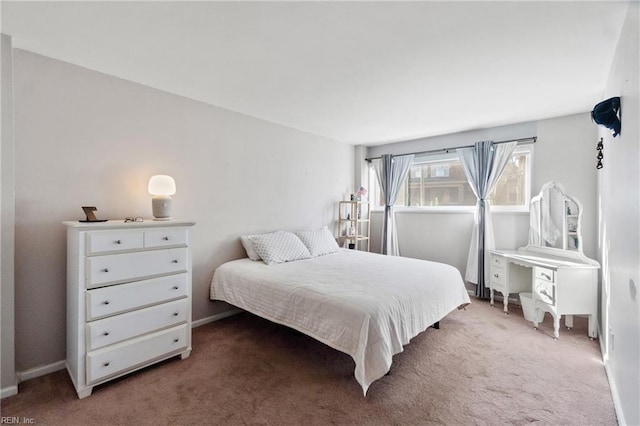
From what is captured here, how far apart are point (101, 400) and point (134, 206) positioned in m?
1.47

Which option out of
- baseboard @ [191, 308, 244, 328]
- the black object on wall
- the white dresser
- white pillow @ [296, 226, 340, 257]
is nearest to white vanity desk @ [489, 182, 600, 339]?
the black object on wall

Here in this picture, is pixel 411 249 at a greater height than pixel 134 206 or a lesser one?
lesser

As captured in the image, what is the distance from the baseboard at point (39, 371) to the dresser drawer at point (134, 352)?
0.59 meters

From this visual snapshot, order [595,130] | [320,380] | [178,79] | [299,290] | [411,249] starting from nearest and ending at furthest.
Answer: [320,380]
[299,290]
[178,79]
[595,130]
[411,249]

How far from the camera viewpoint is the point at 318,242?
3686 millimetres

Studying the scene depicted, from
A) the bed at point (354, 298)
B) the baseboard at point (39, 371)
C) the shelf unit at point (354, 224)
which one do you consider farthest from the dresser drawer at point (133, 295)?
the shelf unit at point (354, 224)

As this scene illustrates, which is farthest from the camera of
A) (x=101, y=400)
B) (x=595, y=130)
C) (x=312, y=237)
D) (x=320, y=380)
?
(x=312, y=237)

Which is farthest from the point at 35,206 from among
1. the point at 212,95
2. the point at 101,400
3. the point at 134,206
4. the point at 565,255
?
the point at 565,255

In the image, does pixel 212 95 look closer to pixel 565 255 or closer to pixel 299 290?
pixel 299 290

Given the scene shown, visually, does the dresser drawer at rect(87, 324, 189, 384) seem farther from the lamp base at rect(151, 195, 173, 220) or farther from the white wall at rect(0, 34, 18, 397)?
the lamp base at rect(151, 195, 173, 220)

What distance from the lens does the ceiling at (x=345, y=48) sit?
5.18ft

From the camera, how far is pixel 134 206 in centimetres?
251

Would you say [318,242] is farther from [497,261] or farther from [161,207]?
[497,261]
